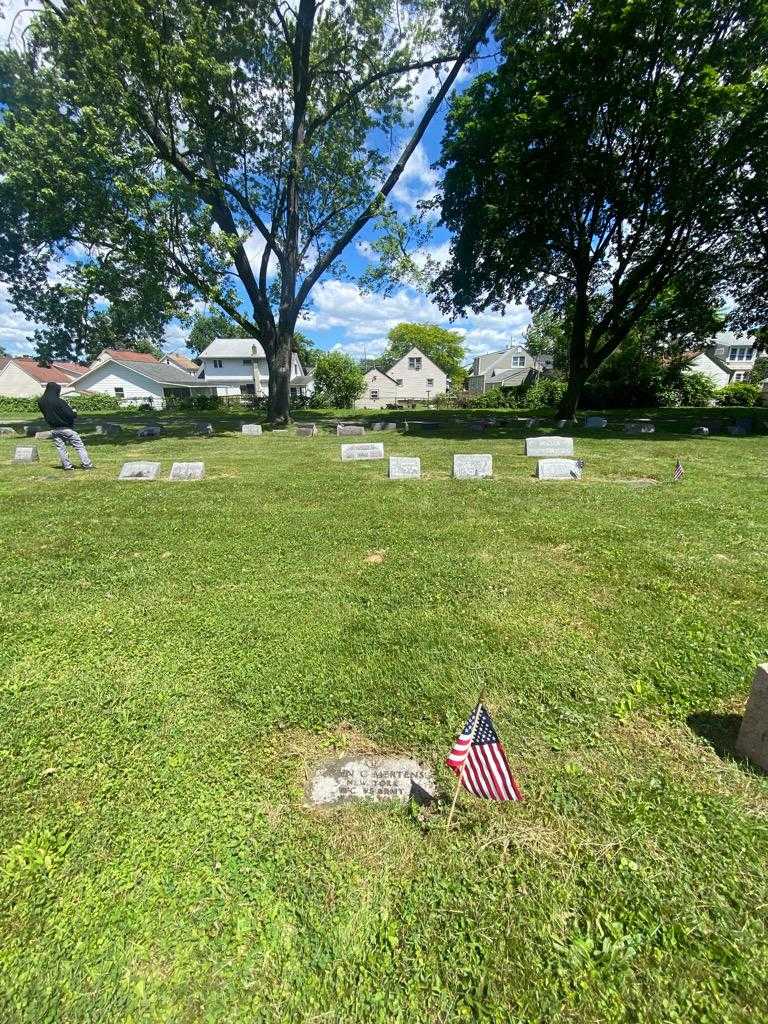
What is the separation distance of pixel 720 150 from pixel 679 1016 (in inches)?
773

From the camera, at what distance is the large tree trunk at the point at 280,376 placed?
2091 centimetres

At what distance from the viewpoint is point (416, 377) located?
50250mm

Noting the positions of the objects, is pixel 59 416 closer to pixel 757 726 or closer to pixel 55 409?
pixel 55 409

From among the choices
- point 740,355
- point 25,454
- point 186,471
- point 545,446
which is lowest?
point 186,471

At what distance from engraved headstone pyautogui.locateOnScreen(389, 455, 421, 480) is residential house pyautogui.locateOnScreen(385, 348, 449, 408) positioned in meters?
41.8

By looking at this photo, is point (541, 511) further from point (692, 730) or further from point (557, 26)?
point (557, 26)

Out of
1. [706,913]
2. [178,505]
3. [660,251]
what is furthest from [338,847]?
[660,251]

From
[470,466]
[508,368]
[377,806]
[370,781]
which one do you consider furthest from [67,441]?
[508,368]

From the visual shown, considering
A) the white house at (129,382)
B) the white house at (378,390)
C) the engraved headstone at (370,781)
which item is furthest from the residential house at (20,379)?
the engraved headstone at (370,781)

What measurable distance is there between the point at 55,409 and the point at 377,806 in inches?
406

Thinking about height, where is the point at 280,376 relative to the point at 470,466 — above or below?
above

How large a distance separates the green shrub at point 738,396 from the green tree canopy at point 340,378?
3059 cm

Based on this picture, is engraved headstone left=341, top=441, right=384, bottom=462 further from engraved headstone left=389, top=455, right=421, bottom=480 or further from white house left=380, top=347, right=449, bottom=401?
white house left=380, top=347, right=449, bottom=401

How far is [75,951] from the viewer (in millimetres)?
1613
